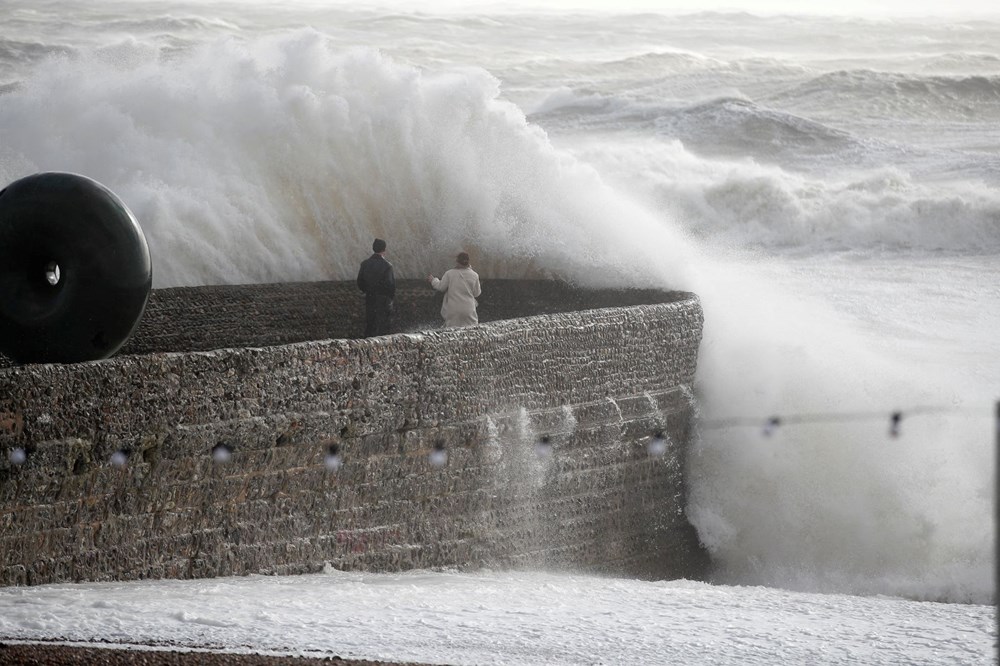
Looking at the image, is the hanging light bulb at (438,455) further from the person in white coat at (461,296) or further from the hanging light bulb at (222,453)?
the person in white coat at (461,296)

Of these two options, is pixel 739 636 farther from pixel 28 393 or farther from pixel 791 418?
pixel 791 418

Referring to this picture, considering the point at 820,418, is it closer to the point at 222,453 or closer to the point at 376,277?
the point at 376,277

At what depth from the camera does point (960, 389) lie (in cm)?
1444

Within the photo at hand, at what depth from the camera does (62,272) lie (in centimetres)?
838

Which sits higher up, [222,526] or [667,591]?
[222,526]

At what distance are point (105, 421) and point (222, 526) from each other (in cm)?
98

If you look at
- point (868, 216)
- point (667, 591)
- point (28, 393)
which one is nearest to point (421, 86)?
point (667, 591)

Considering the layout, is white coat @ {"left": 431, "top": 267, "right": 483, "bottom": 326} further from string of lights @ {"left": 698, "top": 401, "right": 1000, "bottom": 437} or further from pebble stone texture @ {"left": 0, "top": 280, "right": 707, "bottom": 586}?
string of lights @ {"left": 698, "top": 401, "right": 1000, "bottom": 437}

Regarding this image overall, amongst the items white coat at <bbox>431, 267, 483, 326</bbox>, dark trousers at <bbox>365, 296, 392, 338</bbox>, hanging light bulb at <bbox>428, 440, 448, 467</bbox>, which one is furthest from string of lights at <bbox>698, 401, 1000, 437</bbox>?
hanging light bulb at <bbox>428, 440, 448, 467</bbox>

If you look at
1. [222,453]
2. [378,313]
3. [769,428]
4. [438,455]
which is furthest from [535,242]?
[222,453]

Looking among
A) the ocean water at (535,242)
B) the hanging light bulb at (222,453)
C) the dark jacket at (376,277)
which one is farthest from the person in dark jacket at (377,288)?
the hanging light bulb at (222,453)

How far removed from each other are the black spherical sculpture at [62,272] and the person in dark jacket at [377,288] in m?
3.04

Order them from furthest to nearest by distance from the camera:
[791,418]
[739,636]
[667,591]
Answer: [791,418]
[667,591]
[739,636]

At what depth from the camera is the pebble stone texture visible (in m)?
6.95
